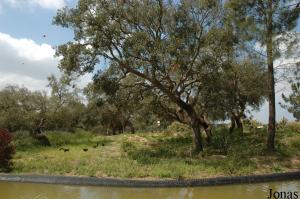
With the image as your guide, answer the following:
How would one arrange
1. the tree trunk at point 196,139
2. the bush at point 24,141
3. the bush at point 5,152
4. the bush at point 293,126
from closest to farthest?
the bush at point 5,152, the tree trunk at point 196,139, the bush at point 24,141, the bush at point 293,126

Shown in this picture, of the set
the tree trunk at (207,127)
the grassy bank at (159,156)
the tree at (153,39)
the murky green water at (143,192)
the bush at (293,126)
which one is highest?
the tree at (153,39)

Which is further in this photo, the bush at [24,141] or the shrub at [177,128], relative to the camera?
the shrub at [177,128]

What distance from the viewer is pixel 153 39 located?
17.9m

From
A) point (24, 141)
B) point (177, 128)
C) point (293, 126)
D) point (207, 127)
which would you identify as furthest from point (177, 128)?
point (24, 141)

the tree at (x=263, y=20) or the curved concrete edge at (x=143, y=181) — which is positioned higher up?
the tree at (x=263, y=20)

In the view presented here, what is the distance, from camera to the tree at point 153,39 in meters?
17.1

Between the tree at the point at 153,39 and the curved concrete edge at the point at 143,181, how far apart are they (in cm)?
490

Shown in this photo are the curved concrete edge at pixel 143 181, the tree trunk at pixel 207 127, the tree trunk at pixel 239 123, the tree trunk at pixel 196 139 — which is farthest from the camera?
the tree trunk at pixel 239 123

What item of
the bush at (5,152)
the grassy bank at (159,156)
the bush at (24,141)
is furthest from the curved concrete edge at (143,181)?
the bush at (24,141)

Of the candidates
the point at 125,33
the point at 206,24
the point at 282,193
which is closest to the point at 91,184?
the point at 282,193

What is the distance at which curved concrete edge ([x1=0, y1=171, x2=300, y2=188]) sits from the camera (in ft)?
43.6

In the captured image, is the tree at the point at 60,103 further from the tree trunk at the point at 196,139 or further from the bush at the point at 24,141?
the tree trunk at the point at 196,139

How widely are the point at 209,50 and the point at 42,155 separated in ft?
29.0

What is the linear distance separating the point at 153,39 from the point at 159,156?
5050mm
